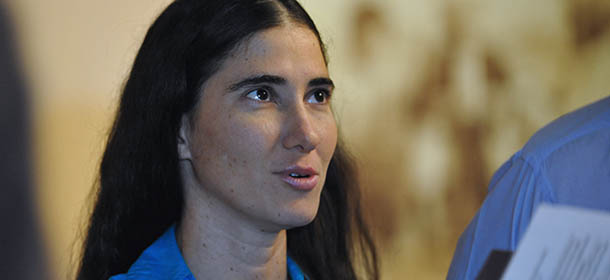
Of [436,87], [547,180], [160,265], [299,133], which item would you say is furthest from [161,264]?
[436,87]

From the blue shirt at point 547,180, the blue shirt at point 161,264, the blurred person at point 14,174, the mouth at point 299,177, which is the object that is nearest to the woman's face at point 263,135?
the mouth at point 299,177

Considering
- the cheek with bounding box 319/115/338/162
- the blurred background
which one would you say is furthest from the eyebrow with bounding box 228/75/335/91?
the blurred background

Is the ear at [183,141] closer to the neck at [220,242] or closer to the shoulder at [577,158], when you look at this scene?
the neck at [220,242]

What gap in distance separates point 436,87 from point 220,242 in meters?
1.12

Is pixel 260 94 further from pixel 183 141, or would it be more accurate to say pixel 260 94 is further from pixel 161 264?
pixel 161 264

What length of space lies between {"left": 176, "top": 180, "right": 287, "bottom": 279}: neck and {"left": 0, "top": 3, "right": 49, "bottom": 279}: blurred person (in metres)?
0.35

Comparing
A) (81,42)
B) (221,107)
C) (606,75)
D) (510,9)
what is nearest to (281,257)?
(221,107)

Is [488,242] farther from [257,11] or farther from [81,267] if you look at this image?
[81,267]

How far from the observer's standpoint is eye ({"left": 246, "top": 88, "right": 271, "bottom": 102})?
1111 mm

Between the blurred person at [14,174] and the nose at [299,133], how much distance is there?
21.0 inches

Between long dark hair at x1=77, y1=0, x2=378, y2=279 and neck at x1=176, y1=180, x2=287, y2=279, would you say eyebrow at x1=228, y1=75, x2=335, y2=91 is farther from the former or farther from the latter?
neck at x1=176, y1=180, x2=287, y2=279

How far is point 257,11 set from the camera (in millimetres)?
1158

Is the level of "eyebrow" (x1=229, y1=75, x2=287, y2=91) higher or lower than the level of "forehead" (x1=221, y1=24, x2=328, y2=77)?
lower

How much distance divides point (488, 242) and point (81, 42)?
2.90 ft
